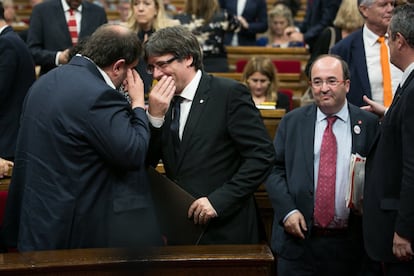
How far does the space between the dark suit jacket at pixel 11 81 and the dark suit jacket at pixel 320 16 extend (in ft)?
11.8

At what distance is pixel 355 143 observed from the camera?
149 inches

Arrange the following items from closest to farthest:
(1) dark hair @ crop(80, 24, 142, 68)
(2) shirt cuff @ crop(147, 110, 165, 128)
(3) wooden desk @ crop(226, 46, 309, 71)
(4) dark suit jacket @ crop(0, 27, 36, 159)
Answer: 1. (1) dark hair @ crop(80, 24, 142, 68)
2. (2) shirt cuff @ crop(147, 110, 165, 128)
3. (4) dark suit jacket @ crop(0, 27, 36, 159)
4. (3) wooden desk @ crop(226, 46, 309, 71)

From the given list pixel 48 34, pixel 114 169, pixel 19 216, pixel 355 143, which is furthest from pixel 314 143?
pixel 48 34

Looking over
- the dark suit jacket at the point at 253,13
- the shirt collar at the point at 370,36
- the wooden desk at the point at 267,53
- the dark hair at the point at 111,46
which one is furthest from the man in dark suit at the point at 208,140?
the dark suit jacket at the point at 253,13

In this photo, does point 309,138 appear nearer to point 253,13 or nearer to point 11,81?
point 11,81

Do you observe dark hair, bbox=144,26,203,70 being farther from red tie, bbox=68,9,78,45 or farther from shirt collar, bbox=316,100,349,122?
red tie, bbox=68,9,78,45

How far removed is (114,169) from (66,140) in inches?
8.6

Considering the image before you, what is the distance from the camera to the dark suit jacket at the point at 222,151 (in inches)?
128

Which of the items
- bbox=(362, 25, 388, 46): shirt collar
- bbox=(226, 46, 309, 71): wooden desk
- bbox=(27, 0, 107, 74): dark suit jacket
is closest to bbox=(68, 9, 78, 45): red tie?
bbox=(27, 0, 107, 74): dark suit jacket

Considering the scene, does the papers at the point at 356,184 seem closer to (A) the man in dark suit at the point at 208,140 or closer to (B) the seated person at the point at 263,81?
(A) the man in dark suit at the point at 208,140

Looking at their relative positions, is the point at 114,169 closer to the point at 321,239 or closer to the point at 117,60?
the point at 117,60

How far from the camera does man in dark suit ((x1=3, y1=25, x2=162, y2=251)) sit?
2.91 meters

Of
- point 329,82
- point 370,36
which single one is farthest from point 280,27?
point 329,82

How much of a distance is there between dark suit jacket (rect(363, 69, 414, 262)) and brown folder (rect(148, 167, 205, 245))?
720mm
